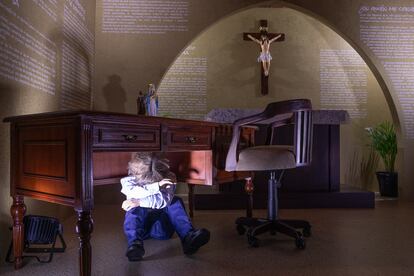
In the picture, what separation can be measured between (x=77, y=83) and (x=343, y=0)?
339 cm

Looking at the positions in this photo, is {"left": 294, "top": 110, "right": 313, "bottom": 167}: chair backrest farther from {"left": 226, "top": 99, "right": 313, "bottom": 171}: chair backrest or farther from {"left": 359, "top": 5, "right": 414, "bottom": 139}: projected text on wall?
{"left": 359, "top": 5, "right": 414, "bottom": 139}: projected text on wall

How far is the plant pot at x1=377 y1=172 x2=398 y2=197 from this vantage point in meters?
4.79

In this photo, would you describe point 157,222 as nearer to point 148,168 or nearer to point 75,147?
point 148,168

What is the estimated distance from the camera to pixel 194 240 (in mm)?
2131

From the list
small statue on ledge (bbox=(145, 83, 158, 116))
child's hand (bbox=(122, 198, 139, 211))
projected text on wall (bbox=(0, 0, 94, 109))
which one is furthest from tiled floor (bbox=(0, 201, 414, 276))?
projected text on wall (bbox=(0, 0, 94, 109))

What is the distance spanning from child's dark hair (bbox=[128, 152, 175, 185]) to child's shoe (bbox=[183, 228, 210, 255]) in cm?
43

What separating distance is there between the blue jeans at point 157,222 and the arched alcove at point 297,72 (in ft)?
10.5

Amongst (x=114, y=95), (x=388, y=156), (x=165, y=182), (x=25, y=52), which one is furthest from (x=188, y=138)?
(x=388, y=156)

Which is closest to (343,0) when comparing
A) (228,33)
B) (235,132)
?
(228,33)

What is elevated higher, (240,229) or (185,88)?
(185,88)

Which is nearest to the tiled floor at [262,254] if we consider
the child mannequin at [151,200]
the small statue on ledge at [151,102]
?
the child mannequin at [151,200]

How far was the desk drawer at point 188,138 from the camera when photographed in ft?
6.59

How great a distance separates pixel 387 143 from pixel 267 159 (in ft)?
10.9

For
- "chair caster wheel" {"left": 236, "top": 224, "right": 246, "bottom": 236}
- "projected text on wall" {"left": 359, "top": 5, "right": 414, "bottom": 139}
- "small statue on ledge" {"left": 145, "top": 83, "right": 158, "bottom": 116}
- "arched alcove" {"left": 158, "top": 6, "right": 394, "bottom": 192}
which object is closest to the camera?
"small statue on ledge" {"left": 145, "top": 83, "right": 158, "bottom": 116}
